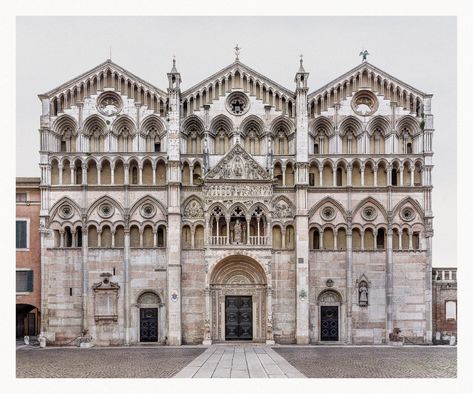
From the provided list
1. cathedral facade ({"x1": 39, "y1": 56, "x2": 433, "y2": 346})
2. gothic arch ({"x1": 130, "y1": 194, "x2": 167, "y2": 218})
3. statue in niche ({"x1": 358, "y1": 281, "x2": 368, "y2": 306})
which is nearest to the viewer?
cathedral facade ({"x1": 39, "y1": 56, "x2": 433, "y2": 346})

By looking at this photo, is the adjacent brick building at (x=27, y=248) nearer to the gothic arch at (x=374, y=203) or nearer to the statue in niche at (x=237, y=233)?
the statue in niche at (x=237, y=233)

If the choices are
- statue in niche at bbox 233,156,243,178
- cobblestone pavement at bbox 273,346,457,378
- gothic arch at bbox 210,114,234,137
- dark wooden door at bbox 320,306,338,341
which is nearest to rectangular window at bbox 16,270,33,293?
A: statue in niche at bbox 233,156,243,178

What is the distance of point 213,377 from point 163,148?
17951mm

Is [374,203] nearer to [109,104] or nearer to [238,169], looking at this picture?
[238,169]

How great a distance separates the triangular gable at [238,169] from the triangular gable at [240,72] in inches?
174

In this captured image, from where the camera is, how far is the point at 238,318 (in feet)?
132

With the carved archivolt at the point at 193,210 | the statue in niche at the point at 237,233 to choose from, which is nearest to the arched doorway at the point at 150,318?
the carved archivolt at the point at 193,210

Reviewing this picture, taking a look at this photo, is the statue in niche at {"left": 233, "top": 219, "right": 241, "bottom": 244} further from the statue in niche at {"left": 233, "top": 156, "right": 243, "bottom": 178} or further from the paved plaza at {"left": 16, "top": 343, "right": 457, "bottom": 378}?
the paved plaza at {"left": 16, "top": 343, "right": 457, "bottom": 378}

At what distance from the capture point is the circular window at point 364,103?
41.5 meters

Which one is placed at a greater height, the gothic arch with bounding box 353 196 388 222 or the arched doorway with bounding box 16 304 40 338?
the gothic arch with bounding box 353 196 388 222

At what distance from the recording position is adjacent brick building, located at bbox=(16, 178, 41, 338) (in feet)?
132

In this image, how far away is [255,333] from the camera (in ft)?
131

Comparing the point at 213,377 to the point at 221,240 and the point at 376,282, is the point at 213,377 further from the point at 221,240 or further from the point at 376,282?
the point at 376,282

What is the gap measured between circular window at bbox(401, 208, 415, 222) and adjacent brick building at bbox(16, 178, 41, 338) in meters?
21.9
